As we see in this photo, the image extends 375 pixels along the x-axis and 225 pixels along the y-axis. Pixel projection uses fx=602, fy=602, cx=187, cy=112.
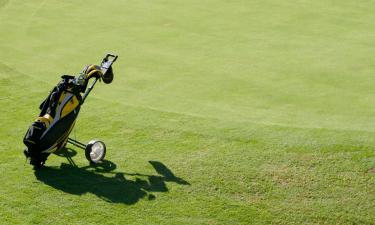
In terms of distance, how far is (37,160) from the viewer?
929 centimetres

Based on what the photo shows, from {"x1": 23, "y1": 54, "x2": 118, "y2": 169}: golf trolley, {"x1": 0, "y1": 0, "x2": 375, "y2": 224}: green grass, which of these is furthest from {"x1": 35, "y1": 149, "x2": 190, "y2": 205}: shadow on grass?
{"x1": 23, "y1": 54, "x2": 118, "y2": 169}: golf trolley

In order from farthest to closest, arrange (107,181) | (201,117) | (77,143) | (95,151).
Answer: (201,117), (77,143), (95,151), (107,181)

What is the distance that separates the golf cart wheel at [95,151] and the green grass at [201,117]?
163 millimetres

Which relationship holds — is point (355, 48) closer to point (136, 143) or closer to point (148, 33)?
point (148, 33)

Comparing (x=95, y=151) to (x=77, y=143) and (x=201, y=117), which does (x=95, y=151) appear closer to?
(x=77, y=143)

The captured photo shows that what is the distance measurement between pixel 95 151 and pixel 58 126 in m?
0.76

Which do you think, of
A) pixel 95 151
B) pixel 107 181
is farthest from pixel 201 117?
pixel 107 181

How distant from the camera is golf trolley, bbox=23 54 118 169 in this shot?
9.07 m

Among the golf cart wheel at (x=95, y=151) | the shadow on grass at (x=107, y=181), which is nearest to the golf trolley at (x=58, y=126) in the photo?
the golf cart wheel at (x=95, y=151)

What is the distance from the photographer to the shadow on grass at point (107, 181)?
8.88 m

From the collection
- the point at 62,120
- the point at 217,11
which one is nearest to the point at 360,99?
the point at 62,120

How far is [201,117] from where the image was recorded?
36.3 ft

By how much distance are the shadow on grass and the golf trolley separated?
21cm

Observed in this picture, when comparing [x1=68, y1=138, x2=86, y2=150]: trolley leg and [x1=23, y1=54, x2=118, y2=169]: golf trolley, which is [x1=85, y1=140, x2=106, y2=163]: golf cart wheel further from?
[x1=68, y1=138, x2=86, y2=150]: trolley leg
